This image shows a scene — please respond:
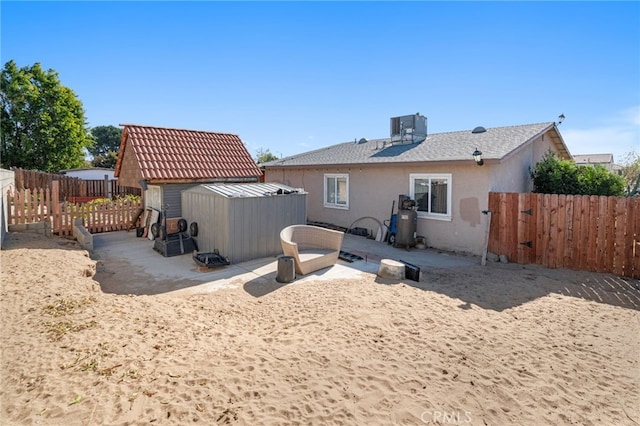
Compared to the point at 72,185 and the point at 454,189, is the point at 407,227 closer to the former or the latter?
the point at 454,189

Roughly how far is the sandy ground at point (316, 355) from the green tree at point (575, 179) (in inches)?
171

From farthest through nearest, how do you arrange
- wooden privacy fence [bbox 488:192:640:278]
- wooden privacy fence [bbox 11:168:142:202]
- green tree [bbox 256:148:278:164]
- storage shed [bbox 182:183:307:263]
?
green tree [bbox 256:148:278:164], wooden privacy fence [bbox 11:168:142:202], storage shed [bbox 182:183:307:263], wooden privacy fence [bbox 488:192:640:278]

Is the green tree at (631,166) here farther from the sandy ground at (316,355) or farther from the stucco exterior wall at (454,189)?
the sandy ground at (316,355)

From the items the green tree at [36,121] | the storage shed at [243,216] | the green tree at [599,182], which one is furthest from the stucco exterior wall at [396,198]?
the green tree at [36,121]

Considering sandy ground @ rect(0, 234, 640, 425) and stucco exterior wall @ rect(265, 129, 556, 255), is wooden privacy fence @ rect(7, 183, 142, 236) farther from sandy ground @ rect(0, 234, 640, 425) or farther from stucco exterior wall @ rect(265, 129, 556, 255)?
stucco exterior wall @ rect(265, 129, 556, 255)

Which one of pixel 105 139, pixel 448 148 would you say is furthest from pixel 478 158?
pixel 105 139

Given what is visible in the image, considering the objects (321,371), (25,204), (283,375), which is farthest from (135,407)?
(25,204)

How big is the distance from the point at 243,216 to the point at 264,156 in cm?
3594

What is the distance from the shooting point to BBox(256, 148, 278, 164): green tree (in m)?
42.8

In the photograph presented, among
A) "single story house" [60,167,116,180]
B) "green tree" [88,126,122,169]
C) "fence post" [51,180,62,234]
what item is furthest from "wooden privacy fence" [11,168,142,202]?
"green tree" [88,126,122,169]

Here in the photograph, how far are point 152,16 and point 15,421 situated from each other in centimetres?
1056

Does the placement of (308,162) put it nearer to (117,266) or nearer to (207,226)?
(207,226)

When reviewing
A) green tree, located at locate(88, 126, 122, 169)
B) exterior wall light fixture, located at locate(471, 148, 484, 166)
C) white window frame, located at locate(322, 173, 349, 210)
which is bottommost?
white window frame, located at locate(322, 173, 349, 210)

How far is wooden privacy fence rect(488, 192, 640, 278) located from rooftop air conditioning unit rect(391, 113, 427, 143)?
212 inches
